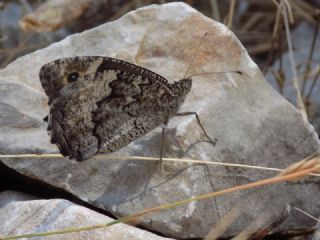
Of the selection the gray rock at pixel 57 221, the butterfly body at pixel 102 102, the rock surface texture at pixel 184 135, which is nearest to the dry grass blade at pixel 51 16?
the rock surface texture at pixel 184 135

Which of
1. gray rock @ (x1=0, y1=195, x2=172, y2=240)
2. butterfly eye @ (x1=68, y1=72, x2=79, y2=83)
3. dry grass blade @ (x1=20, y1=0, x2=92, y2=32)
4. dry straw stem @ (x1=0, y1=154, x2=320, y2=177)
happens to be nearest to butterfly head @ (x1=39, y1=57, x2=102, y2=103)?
butterfly eye @ (x1=68, y1=72, x2=79, y2=83)

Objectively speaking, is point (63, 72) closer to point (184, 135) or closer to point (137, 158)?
point (137, 158)

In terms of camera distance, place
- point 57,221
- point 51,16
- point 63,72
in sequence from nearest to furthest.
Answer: point 57,221 < point 63,72 < point 51,16

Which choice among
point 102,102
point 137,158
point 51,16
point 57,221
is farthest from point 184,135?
point 51,16

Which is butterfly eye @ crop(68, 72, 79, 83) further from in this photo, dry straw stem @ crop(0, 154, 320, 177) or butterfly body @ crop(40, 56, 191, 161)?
dry straw stem @ crop(0, 154, 320, 177)

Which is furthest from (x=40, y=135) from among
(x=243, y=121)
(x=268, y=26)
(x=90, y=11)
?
(x=268, y=26)

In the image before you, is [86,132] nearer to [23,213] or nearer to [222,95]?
[23,213]
